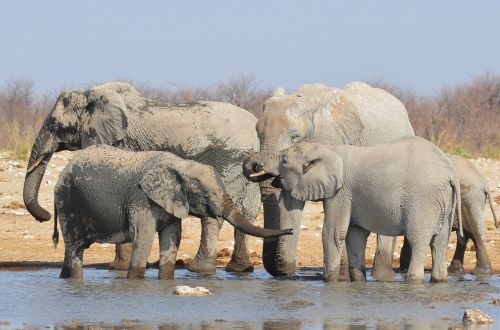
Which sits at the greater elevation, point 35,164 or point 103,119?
point 103,119

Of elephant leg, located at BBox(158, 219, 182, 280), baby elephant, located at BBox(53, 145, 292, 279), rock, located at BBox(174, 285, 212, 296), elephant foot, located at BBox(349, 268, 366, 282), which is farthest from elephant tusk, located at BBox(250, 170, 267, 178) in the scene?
rock, located at BBox(174, 285, 212, 296)

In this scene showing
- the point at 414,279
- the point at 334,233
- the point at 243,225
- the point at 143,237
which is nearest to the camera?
the point at 243,225

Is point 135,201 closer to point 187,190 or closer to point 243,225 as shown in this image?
point 187,190

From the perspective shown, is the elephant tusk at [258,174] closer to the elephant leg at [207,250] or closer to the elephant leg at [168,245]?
the elephant leg at [168,245]

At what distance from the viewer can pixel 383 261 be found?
Result: 1234cm

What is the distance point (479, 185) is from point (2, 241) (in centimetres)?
502

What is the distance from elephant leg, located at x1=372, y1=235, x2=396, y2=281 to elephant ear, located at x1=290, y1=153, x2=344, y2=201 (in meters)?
1.17

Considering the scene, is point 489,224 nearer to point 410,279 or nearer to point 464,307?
point 410,279

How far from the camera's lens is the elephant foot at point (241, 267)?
12.9 m

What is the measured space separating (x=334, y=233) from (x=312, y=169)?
21.1 inches

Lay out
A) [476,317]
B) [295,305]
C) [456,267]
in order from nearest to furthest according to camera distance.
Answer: [476,317]
[295,305]
[456,267]

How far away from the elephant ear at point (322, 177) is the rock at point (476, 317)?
2394mm

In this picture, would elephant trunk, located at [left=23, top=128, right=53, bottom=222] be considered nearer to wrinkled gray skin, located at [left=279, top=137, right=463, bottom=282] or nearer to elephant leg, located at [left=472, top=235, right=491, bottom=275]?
wrinkled gray skin, located at [left=279, top=137, right=463, bottom=282]

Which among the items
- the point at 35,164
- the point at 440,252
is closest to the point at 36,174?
the point at 35,164
